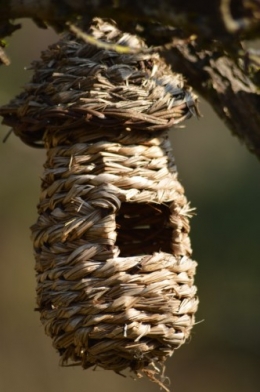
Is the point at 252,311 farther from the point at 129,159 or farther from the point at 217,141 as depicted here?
the point at 129,159

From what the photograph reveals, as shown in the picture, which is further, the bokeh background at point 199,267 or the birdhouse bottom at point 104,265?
the bokeh background at point 199,267

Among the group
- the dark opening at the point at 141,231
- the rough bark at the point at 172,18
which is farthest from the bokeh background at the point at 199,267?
the rough bark at the point at 172,18

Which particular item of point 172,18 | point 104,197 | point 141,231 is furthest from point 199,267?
point 172,18

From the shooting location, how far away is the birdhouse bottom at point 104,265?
5.90 ft

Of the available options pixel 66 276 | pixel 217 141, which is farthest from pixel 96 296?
pixel 217 141

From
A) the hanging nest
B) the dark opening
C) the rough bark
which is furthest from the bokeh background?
the rough bark

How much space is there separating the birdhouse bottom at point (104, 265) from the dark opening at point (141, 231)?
0.17 metres

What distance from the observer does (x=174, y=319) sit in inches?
72.9

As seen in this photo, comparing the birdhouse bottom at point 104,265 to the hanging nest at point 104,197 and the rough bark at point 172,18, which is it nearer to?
the hanging nest at point 104,197

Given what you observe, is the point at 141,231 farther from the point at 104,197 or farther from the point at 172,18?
the point at 172,18

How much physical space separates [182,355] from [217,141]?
198 centimetres

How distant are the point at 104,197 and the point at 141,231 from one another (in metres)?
0.36

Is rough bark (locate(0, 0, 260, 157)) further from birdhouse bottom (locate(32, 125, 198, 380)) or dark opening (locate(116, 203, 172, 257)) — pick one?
dark opening (locate(116, 203, 172, 257))

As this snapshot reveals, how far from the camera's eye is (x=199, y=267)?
706cm
